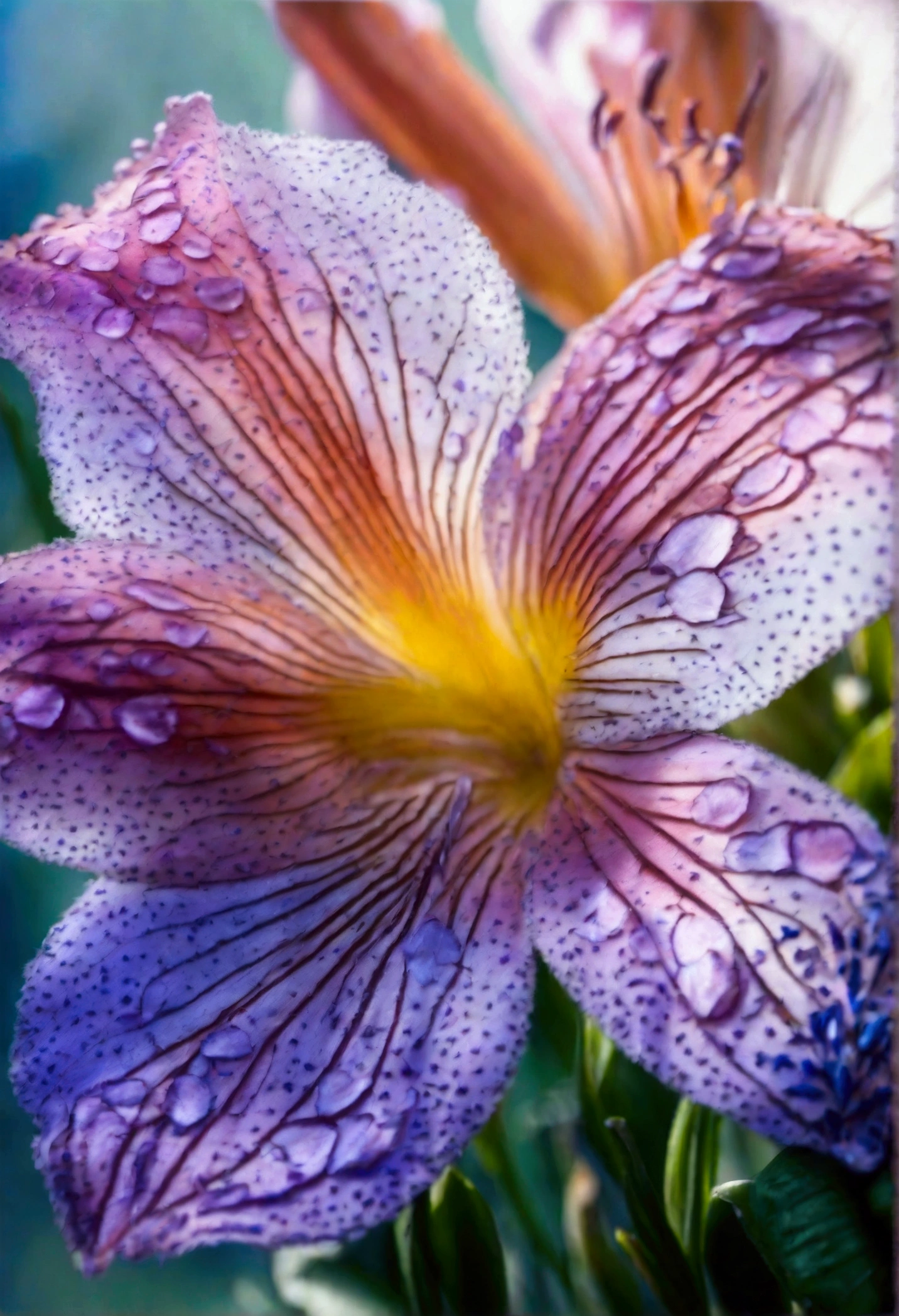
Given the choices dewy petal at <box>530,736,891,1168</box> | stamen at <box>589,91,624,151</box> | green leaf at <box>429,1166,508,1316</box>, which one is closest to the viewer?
dewy petal at <box>530,736,891,1168</box>

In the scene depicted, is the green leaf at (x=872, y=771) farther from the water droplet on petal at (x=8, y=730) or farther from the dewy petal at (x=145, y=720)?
the water droplet on petal at (x=8, y=730)

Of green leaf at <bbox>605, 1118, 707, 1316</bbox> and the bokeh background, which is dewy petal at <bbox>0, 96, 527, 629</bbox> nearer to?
the bokeh background

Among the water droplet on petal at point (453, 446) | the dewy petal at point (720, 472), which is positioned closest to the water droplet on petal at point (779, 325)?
the dewy petal at point (720, 472)

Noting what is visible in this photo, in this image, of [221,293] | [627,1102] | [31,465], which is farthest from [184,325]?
[627,1102]

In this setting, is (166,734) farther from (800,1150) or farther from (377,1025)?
(800,1150)

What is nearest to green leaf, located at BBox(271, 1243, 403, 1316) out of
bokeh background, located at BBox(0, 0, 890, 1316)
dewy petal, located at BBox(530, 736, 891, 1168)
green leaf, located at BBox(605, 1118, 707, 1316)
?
bokeh background, located at BBox(0, 0, 890, 1316)

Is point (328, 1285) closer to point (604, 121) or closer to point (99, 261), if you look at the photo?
point (99, 261)

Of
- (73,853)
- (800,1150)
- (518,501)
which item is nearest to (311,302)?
(518,501)
